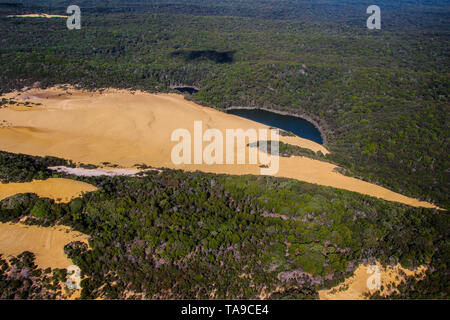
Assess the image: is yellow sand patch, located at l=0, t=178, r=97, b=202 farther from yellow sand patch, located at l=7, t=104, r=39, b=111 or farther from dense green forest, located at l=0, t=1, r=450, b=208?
yellow sand patch, located at l=7, t=104, r=39, b=111

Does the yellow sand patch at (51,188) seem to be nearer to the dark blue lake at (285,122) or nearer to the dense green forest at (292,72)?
the dense green forest at (292,72)

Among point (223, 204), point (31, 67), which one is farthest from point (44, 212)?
point (31, 67)

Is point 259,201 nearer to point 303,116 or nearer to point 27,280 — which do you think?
point 27,280

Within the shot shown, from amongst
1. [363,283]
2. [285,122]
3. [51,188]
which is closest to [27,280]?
[51,188]

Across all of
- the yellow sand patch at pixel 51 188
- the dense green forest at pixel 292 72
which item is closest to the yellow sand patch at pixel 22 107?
the dense green forest at pixel 292 72

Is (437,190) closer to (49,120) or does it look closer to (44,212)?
(44,212)
